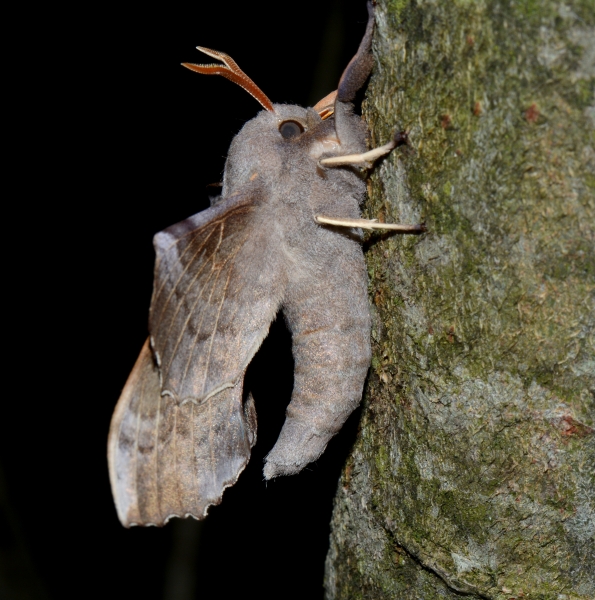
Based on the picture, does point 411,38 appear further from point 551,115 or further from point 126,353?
point 126,353

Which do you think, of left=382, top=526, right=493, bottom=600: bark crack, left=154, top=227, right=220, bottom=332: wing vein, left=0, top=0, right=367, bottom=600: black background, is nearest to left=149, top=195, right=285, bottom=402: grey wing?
left=154, top=227, right=220, bottom=332: wing vein

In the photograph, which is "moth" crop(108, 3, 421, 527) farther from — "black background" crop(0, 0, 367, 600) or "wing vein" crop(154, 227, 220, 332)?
"black background" crop(0, 0, 367, 600)

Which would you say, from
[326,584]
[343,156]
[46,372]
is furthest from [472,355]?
[46,372]

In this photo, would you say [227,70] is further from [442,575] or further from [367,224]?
[442,575]

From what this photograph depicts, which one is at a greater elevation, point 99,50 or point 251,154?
point 99,50

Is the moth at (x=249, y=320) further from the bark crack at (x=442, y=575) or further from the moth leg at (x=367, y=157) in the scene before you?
the bark crack at (x=442, y=575)

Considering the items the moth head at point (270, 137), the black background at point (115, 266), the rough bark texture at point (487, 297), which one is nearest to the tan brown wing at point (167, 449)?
the rough bark texture at point (487, 297)
